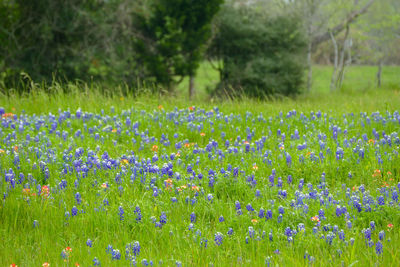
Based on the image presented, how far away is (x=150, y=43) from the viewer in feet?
47.4

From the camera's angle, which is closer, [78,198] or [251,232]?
[251,232]

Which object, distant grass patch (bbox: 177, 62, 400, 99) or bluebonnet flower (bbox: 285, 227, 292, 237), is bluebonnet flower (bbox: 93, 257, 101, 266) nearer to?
bluebonnet flower (bbox: 285, 227, 292, 237)

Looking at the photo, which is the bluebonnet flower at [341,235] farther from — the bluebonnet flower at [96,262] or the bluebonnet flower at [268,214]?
Answer: the bluebonnet flower at [96,262]

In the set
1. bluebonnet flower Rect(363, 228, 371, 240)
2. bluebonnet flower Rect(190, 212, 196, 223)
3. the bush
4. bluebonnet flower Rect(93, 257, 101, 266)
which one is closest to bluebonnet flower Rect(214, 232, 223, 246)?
bluebonnet flower Rect(190, 212, 196, 223)

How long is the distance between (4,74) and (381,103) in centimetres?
989

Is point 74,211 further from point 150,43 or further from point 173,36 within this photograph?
point 150,43

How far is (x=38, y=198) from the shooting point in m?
4.66

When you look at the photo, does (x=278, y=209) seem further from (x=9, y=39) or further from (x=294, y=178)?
(x=9, y=39)

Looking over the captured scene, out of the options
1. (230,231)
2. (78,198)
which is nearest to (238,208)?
(230,231)

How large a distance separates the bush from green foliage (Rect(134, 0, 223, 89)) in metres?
1.17

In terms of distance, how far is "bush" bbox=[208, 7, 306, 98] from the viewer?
15148mm

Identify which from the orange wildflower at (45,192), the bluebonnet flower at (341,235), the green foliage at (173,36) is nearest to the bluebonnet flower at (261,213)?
the bluebonnet flower at (341,235)

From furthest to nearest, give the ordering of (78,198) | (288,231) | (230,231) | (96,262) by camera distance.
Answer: (78,198) → (230,231) → (288,231) → (96,262)

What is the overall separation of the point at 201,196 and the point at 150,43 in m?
10.4
